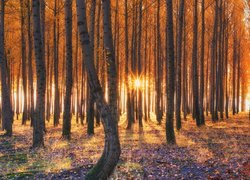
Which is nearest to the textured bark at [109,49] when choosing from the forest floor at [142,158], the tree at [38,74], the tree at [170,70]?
the forest floor at [142,158]

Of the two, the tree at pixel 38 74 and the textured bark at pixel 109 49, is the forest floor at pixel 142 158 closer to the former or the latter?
the tree at pixel 38 74

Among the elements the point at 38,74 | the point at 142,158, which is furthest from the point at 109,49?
the point at 38,74

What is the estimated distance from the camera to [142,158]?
1187 centimetres

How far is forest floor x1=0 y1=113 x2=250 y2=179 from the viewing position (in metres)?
9.67

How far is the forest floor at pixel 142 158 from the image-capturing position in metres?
9.67

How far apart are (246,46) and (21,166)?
3536 centimetres

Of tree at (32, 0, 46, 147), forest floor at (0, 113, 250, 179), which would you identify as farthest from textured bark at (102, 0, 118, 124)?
tree at (32, 0, 46, 147)

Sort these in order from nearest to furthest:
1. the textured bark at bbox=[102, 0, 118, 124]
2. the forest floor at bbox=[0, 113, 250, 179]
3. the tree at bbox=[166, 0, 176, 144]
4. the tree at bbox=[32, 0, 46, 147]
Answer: the textured bark at bbox=[102, 0, 118, 124]
the forest floor at bbox=[0, 113, 250, 179]
the tree at bbox=[32, 0, 46, 147]
the tree at bbox=[166, 0, 176, 144]

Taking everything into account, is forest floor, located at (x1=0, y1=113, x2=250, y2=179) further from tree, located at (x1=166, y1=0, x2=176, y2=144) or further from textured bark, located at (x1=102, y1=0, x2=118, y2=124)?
textured bark, located at (x1=102, y1=0, x2=118, y2=124)

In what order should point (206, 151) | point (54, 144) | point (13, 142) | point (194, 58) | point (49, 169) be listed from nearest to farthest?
point (49, 169)
point (206, 151)
point (54, 144)
point (13, 142)
point (194, 58)

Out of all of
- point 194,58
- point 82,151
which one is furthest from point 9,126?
point 194,58

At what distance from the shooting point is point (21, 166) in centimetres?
1178

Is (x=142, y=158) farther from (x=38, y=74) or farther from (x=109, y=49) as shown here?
(x=38, y=74)

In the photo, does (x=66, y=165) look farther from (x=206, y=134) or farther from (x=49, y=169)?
(x=206, y=134)
